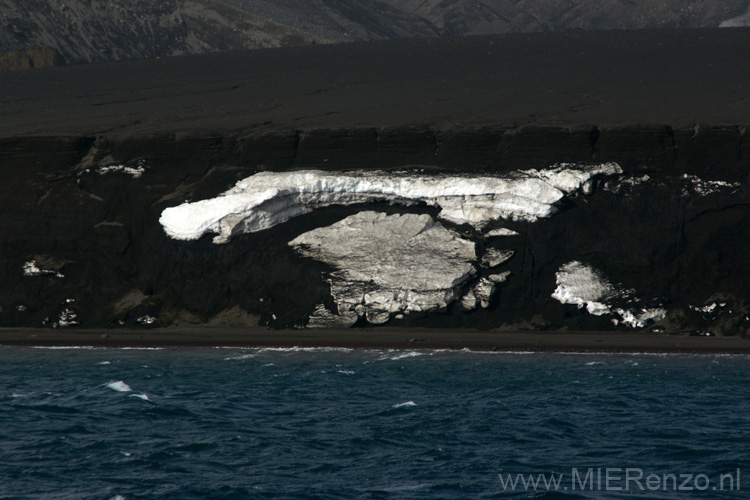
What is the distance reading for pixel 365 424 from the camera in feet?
38.9

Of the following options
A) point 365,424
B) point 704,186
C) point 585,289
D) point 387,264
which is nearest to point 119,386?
point 365,424

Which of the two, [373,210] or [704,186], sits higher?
[704,186]

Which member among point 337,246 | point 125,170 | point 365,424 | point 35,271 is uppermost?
point 125,170

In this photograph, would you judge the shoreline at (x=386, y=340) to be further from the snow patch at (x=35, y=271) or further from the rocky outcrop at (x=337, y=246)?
the snow patch at (x=35, y=271)

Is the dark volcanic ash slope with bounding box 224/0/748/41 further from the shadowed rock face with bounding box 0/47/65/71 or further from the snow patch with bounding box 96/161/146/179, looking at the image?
the snow patch with bounding box 96/161/146/179

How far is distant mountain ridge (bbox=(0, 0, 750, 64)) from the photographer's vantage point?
42406 mm

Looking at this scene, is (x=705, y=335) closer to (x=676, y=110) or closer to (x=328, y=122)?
(x=676, y=110)

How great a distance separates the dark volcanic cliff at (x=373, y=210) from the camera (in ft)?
55.0

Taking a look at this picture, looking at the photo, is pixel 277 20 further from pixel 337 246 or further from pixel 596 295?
pixel 596 295

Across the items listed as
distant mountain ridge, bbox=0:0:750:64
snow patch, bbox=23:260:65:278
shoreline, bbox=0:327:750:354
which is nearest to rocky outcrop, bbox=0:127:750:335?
snow patch, bbox=23:260:65:278

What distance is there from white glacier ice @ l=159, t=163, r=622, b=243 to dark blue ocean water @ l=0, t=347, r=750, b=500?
2.82 meters

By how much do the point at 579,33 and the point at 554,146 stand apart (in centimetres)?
2096

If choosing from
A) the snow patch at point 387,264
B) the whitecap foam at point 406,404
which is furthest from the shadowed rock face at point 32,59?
the whitecap foam at point 406,404

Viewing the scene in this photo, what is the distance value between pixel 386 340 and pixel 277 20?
34.2 metres
